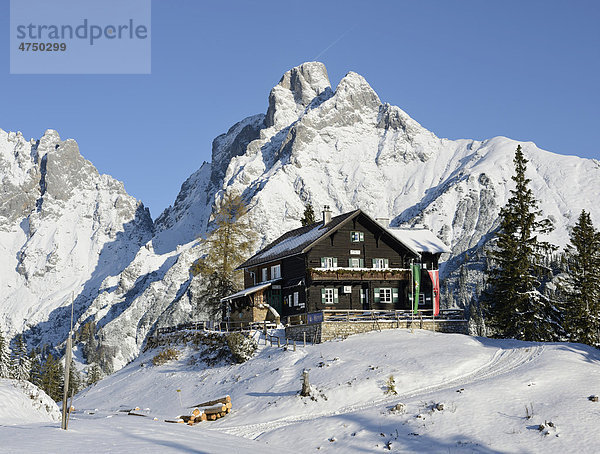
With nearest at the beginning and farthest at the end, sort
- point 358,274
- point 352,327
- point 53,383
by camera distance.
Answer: point 352,327, point 358,274, point 53,383

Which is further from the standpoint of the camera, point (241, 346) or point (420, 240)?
point (420, 240)

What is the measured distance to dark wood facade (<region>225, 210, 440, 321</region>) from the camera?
54219 mm

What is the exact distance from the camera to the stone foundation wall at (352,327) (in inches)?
1763

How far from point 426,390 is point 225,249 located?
33.4 meters

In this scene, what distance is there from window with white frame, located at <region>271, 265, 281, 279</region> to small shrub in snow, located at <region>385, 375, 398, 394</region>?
27287mm

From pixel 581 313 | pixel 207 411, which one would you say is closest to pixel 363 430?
pixel 207 411

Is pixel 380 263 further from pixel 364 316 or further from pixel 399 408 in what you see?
pixel 399 408

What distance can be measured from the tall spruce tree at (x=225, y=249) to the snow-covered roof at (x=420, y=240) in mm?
14498

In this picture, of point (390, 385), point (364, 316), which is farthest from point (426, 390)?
point (364, 316)

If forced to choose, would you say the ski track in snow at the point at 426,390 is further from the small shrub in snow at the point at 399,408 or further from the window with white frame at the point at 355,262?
the window with white frame at the point at 355,262

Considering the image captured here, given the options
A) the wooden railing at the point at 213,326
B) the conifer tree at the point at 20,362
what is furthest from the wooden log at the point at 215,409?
the conifer tree at the point at 20,362

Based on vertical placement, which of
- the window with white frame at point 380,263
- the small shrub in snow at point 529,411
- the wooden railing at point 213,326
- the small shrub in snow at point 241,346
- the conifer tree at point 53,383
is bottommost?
the conifer tree at point 53,383

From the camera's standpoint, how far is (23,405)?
2402cm

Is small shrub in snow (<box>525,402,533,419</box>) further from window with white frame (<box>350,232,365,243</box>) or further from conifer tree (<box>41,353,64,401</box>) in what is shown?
conifer tree (<box>41,353,64,401</box>)
